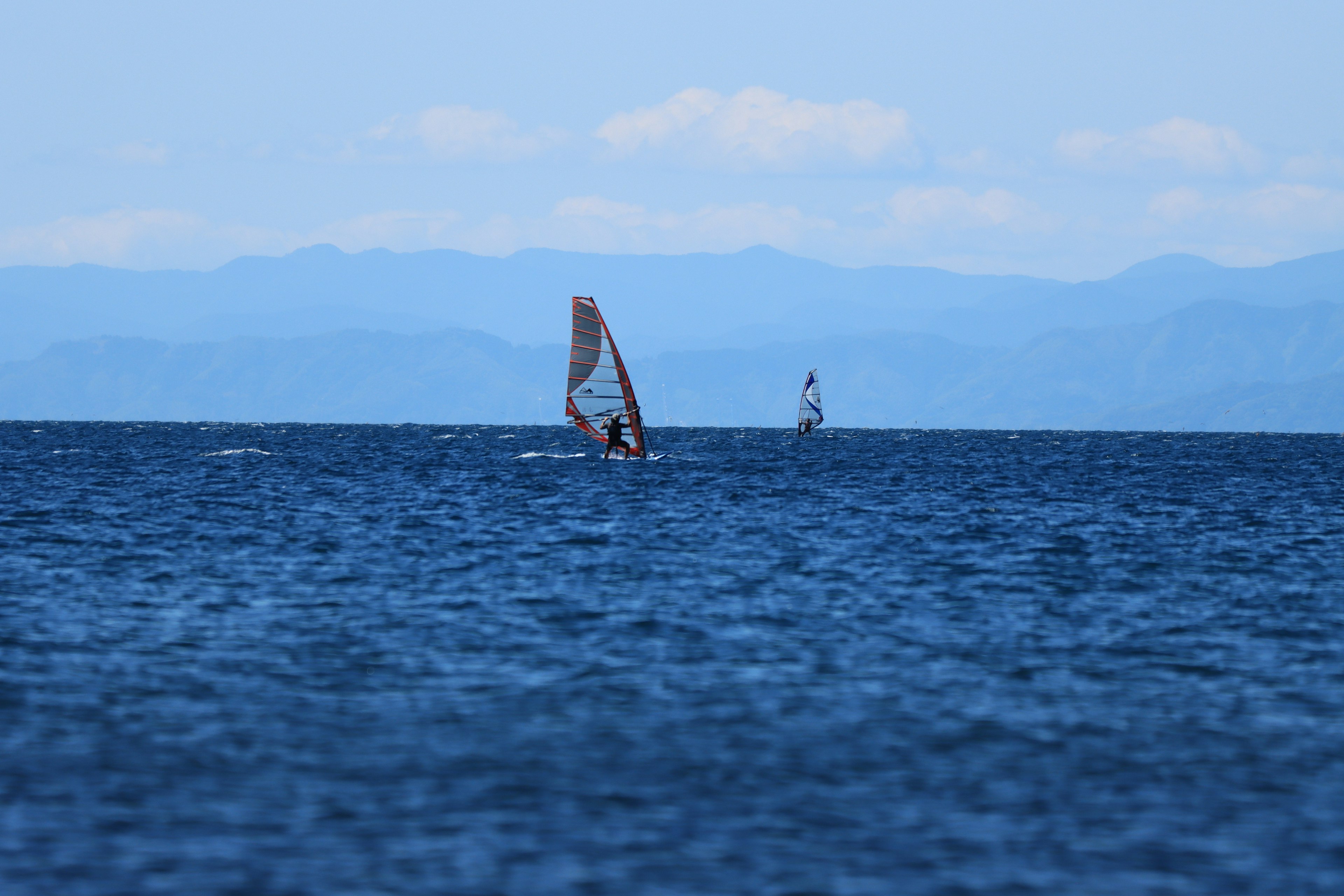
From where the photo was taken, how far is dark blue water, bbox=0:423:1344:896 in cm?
1361

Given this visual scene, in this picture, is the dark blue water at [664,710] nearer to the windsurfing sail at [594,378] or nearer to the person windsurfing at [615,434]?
the windsurfing sail at [594,378]

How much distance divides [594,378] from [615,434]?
8.79 m

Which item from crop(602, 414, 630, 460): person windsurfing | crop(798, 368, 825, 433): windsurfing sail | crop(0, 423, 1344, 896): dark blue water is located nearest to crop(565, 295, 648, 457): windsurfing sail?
crop(602, 414, 630, 460): person windsurfing

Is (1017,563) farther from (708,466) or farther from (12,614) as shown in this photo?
(708,466)

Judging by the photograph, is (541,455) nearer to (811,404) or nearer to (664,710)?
(811,404)

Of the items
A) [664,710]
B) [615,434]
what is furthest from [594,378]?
[664,710]

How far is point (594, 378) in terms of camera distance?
7406 centimetres

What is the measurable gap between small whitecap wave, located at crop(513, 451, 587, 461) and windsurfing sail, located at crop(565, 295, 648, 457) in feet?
84.0

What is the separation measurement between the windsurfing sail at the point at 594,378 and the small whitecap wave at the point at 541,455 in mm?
25591

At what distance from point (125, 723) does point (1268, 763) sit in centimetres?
1486

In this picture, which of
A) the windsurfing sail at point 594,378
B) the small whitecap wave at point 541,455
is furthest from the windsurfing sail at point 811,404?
the windsurfing sail at point 594,378

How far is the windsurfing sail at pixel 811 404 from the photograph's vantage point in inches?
6319

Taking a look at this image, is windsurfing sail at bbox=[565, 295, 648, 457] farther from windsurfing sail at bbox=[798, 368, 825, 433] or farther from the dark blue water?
windsurfing sail at bbox=[798, 368, 825, 433]

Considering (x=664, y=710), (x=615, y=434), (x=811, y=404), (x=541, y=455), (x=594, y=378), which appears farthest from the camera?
(x=811, y=404)
